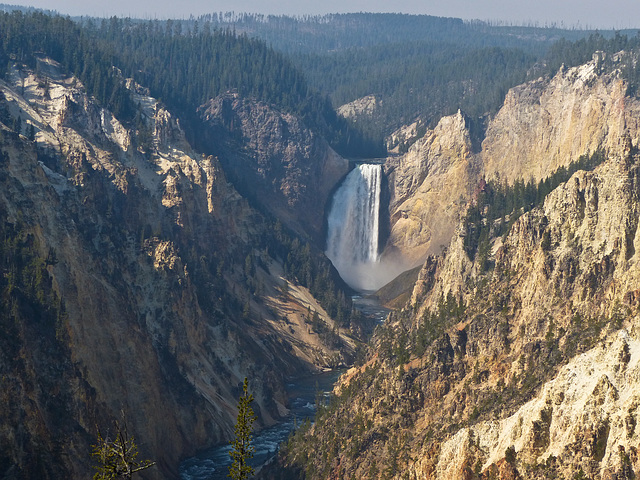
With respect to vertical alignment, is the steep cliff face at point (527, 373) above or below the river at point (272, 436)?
above

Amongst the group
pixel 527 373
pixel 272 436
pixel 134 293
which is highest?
pixel 527 373

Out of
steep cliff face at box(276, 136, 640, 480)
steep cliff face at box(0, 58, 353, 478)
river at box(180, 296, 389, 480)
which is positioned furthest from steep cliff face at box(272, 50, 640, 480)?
steep cliff face at box(0, 58, 353, 478)

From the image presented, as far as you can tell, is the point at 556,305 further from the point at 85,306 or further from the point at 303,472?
the point at 85,306

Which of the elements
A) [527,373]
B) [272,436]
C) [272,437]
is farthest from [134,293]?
[527,373]

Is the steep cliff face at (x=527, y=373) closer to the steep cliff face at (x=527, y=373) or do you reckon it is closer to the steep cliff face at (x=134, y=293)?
the steep cliff face at (x=527, y=373)

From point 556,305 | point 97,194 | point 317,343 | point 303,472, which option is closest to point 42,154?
point 97,194

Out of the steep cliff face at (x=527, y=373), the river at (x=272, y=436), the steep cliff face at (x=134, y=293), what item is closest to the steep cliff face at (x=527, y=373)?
the steep cliff face at (x=527, y=373)

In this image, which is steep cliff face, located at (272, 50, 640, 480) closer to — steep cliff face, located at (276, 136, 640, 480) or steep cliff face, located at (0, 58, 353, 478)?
steep cliff face, located at (276, 136, 640, 480)

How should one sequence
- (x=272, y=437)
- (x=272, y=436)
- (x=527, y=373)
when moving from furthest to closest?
(x=272, y=436)
(x=272, y=437)
(x=527, y=373)

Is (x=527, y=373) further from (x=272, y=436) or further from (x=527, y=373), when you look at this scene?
(x=272, y=436)
